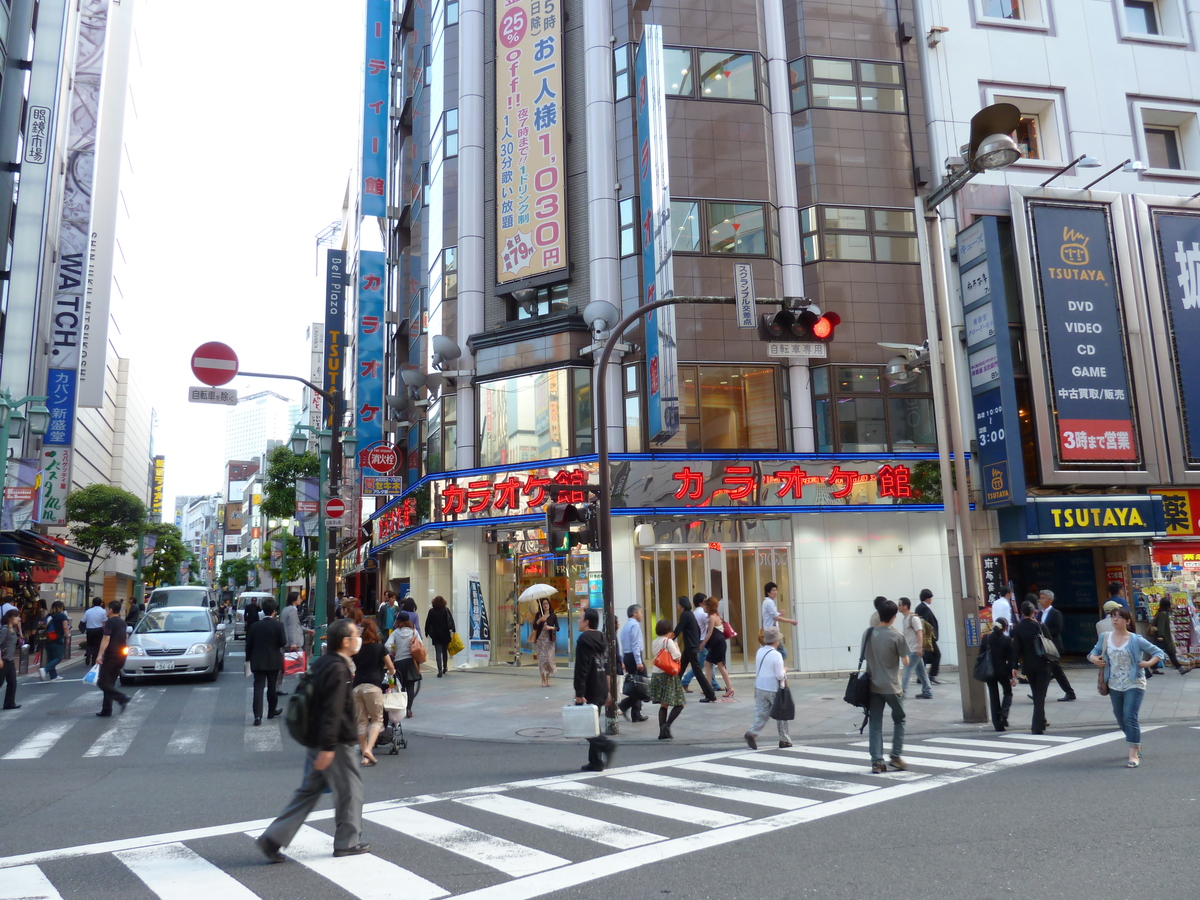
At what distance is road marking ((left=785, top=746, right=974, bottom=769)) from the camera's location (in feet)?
32.3

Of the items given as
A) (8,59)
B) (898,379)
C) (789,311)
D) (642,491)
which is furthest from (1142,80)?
(8,59)

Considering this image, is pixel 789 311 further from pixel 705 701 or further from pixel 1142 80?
pixel 1142 80

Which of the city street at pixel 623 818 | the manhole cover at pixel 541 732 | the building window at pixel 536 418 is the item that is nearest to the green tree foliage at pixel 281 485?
the building window at pixel 536 418

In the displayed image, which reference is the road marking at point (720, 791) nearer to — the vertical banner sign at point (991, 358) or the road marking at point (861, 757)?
the road marking at point (861, 757)

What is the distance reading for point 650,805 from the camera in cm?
803

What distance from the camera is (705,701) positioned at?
1611 centimetres

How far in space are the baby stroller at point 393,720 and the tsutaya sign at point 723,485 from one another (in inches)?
375

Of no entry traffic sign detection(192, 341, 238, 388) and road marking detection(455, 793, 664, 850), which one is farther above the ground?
no entry traffic sign detection(192, 341, 238, 388)

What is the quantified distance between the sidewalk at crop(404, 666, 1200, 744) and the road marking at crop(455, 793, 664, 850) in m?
4.30

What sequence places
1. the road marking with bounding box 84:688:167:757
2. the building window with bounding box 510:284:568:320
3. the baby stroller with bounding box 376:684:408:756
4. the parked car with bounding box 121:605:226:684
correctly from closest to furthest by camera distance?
the baby stroller with bounding box 376:684:408:756 → the road marking with bounding box 84:688:167:757 → the parked car with bounding box 121:605:226:684 → the building window with bounding box 510:284:568:320

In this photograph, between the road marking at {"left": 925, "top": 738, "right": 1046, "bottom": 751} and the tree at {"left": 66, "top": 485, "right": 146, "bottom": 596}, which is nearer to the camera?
the road marking at {"left": 925, "top": 738, "right": 1046, "bottom": 751}

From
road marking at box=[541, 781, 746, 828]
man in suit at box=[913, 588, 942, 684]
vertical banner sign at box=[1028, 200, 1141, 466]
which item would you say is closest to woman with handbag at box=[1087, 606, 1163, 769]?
road marking at box=[541, 781, 746, 828]

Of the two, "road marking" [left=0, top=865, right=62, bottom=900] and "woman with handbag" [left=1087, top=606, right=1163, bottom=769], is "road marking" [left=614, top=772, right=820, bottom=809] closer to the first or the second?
"woman with handbag" [left=1087, top=606, right=1163, bottom=769]

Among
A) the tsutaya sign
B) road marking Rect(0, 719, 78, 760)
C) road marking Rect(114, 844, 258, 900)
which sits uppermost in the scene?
the tsutaya sign
